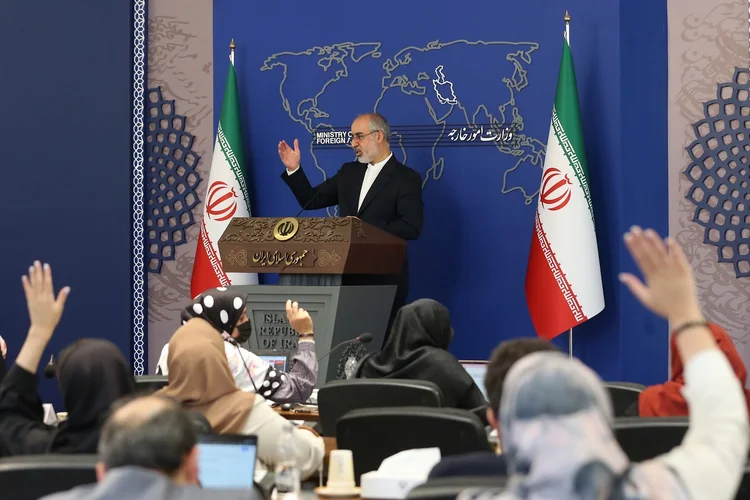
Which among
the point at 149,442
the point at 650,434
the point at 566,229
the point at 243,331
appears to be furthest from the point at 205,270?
the point at 149,442

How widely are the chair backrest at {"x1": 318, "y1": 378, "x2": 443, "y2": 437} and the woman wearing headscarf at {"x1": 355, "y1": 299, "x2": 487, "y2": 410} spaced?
356 millimetres

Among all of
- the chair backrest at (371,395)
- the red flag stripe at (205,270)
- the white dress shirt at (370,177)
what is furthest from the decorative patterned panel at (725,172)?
the chair backrest at (371,395)

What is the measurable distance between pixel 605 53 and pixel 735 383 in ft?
17.5

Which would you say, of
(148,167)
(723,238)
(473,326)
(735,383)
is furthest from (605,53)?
(735,383)

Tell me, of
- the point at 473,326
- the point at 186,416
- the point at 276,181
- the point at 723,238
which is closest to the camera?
the point at 186,416

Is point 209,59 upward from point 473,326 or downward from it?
upward

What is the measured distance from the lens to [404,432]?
2955 millimetres

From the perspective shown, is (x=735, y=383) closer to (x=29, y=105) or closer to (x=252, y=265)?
(x=252, y=265)

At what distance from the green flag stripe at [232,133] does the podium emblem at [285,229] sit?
127cm

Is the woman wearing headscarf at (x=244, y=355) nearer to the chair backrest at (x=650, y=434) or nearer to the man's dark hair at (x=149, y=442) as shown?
the chair backrest at (x=650, y=434)

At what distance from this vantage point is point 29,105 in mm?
7613

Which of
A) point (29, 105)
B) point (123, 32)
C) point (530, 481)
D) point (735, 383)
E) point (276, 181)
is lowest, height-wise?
point (530, 481)

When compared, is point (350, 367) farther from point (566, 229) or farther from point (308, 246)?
point (566, 229)

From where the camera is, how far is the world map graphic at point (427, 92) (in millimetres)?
6875
